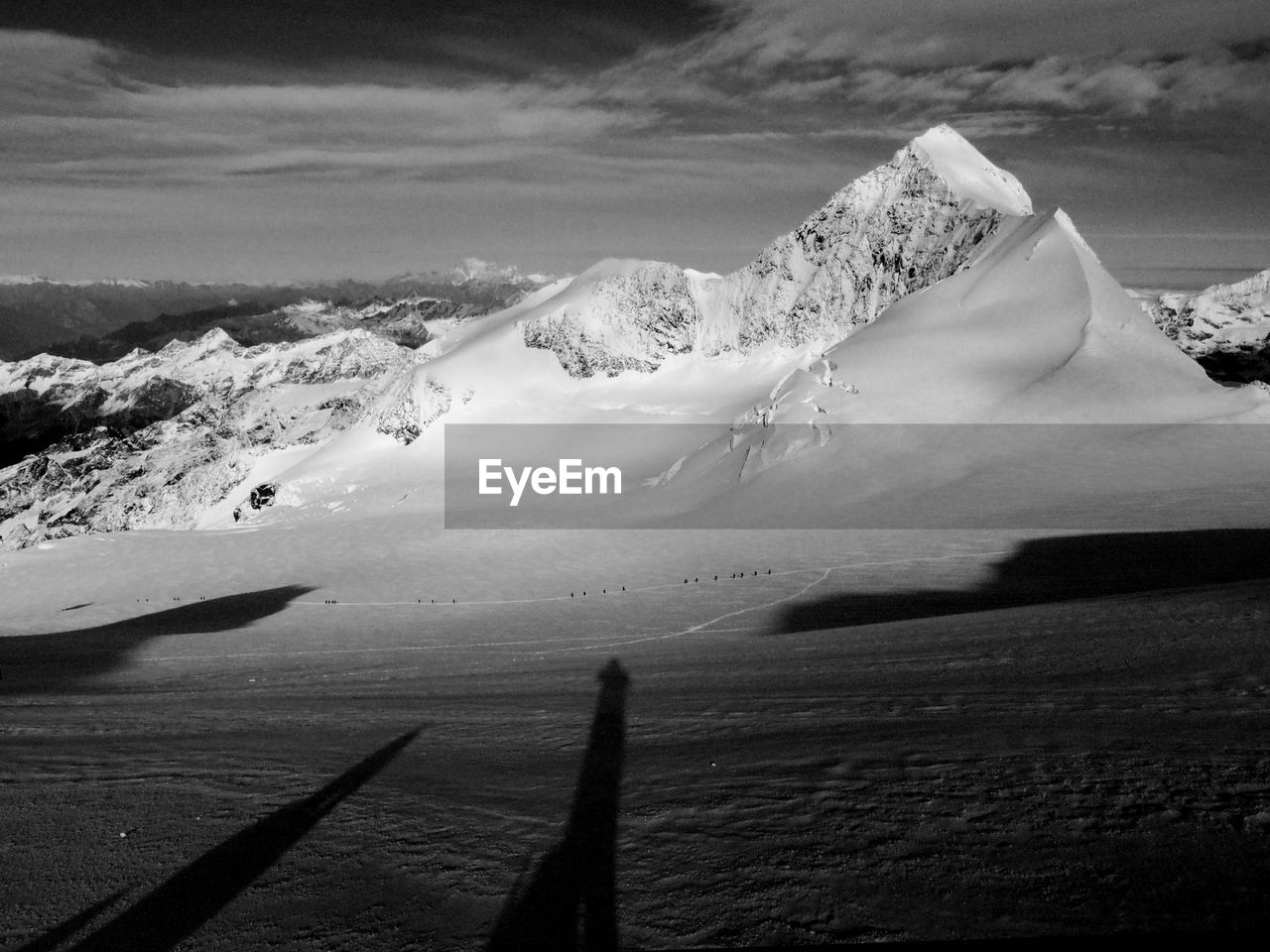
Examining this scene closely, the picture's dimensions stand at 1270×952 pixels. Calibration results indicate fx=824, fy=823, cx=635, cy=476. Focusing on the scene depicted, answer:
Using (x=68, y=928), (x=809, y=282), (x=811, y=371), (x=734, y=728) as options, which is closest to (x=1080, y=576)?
(x=734, y=728)

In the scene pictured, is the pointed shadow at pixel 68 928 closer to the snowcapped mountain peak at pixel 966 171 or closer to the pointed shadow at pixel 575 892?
the pointed shadow at pixel 575 892

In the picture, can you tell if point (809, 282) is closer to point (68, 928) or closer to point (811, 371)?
point (811, 371)

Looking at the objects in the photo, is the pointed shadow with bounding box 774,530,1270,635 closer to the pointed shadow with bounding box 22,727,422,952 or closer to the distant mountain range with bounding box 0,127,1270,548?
the distant mountain range with bounding box 0,127,1270,548

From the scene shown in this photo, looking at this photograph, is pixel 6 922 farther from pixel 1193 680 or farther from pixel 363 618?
pixel 363 618

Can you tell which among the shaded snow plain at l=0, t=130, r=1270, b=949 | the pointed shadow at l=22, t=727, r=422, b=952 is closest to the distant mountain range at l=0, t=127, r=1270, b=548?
the shaded snow plain at l=0, t=130, r=1270, b=949

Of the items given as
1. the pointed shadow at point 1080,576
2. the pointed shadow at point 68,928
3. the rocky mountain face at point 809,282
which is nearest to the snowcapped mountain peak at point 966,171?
the rocky mountain face at point 809,282

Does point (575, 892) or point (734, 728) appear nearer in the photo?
point (575, 892)

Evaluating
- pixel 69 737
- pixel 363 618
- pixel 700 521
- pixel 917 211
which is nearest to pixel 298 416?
pixel 917 211
